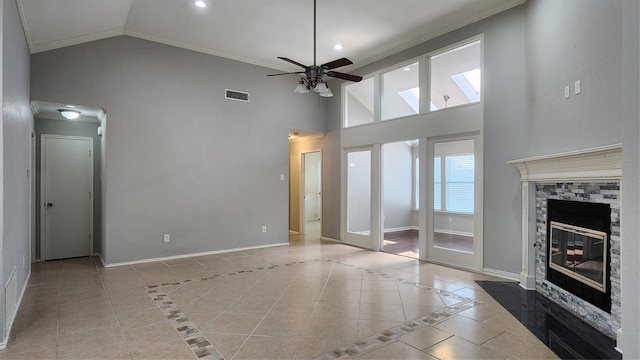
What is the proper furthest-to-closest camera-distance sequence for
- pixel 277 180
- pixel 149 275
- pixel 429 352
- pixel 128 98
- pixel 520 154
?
1. pixel 277 180
2. pixel 128 98
3. pixel 149 275
4. pixel 520 154
5. pixel 429 352

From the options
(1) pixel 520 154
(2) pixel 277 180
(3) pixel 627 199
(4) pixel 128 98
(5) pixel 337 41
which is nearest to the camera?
(3) pixel 627 199

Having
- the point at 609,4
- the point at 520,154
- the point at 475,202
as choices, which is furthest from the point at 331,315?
the point at 609,4

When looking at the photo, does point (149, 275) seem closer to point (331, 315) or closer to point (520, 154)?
point (331, 315)

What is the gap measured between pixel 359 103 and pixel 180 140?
3.57 metres

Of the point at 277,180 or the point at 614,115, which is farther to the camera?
the point at 277,180

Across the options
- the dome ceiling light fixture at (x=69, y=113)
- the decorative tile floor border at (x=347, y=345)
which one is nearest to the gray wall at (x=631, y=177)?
the decorative tile floor border at (x=347, y=345)

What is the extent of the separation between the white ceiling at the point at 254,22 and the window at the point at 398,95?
50 centimetres

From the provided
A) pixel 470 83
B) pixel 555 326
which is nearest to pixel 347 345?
pixel 555 326

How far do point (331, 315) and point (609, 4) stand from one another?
12.0 ft

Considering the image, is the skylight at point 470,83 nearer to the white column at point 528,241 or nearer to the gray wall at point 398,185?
the white column at point 528,241

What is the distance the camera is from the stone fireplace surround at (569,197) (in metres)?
2.77

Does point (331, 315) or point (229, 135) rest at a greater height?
point (229, 135)

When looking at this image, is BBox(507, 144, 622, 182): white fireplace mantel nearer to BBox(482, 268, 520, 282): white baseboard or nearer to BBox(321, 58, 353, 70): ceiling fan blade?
BBox(482, 268, 520, 282): white baseboard

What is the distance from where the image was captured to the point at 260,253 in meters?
6.12
